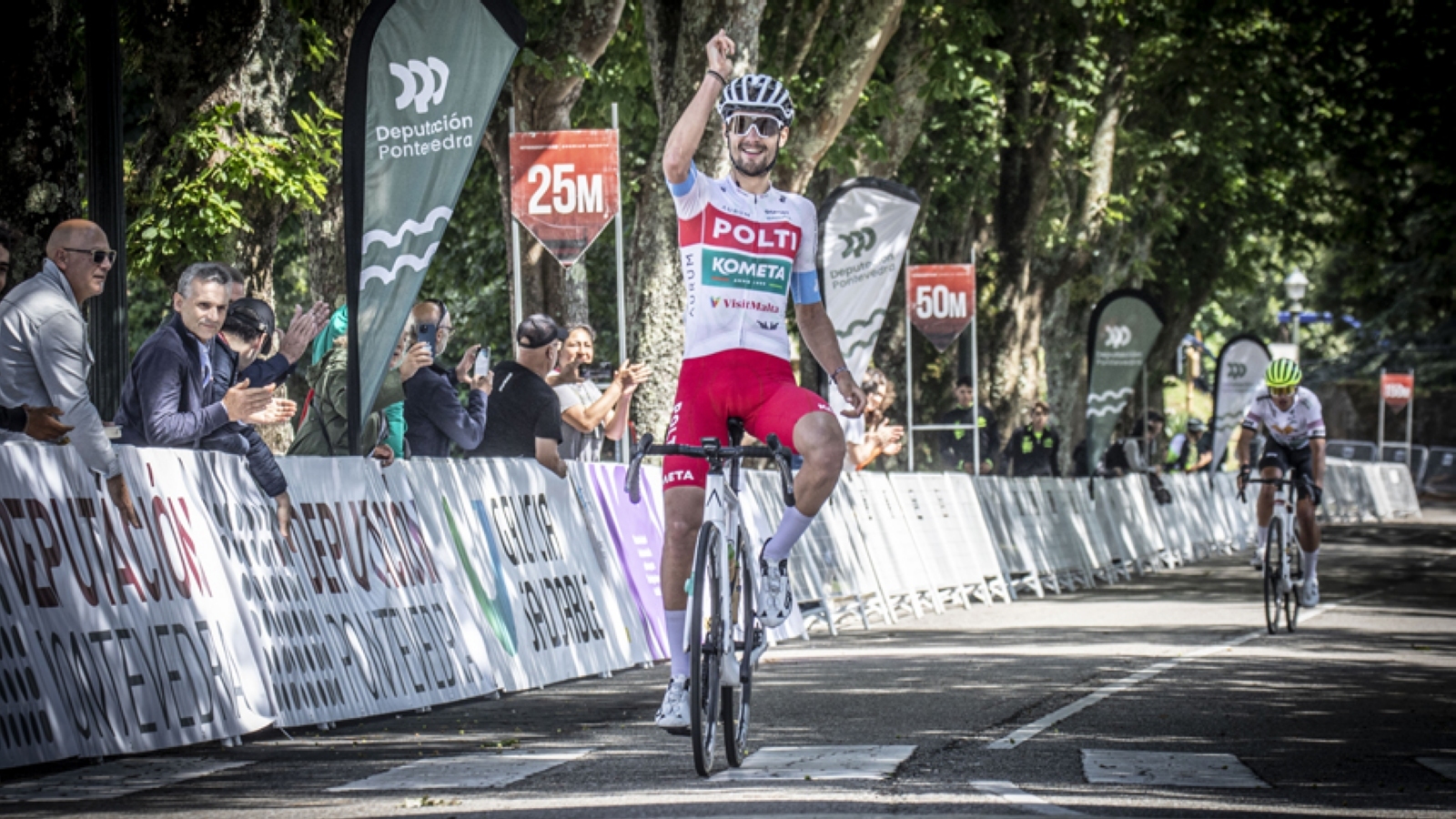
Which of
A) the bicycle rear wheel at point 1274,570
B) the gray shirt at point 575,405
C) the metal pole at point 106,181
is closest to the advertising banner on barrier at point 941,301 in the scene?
the bicycle rear wheel at point 1274,570

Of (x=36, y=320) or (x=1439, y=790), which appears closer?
(x=1439, y=790)

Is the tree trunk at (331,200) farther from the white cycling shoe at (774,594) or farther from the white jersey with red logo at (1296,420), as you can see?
the white cycling shoe at (774,594)

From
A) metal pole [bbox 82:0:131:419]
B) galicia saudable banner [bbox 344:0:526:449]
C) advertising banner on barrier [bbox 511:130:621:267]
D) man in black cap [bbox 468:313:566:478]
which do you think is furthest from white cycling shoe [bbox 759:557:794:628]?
advertising banner on barrier [bbox 511:130:621:267]

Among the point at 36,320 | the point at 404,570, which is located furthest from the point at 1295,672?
the point at 36,320

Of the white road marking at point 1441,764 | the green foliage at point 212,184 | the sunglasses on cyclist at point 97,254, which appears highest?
the green foliage at point 212,184

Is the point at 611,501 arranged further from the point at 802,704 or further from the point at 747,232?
the point at 747,232

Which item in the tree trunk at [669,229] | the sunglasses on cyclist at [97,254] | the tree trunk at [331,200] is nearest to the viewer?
the sunglasses on cyclist at [97,254]

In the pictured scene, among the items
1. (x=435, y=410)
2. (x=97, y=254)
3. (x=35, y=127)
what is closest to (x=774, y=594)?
(x=97, y=254)

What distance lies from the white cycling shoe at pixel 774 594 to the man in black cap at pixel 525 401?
16.1 feet

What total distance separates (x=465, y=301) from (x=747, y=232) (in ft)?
105

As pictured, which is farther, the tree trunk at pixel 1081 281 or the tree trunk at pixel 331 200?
the tree trunk at pixel 1081 281

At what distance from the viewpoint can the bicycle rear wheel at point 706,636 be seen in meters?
7.46

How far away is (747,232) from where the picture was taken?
8.39 m

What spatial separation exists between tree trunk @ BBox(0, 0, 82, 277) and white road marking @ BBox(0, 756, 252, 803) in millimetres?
4148
